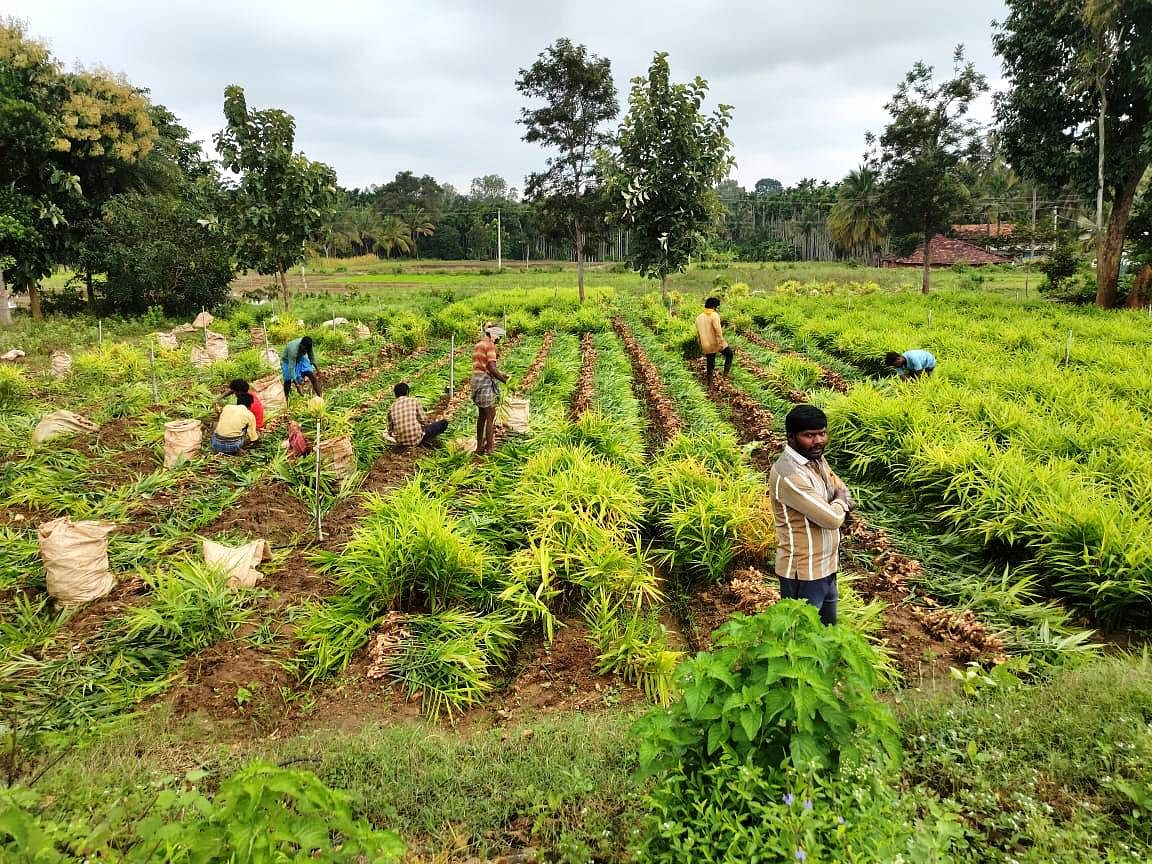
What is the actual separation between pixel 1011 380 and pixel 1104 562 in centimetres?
464

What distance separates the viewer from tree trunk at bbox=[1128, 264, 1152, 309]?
15.0m

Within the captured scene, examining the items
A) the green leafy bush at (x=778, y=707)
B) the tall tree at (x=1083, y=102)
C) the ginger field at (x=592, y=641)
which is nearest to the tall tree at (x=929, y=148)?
the tall tree at (x=1083, y=102)

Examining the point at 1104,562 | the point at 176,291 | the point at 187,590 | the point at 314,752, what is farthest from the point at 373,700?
the point at 176,291

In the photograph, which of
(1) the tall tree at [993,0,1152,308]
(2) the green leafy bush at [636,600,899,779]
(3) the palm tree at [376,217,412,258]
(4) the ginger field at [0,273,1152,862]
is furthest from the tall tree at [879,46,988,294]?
(3) the palm tree at [376,217,412,258]

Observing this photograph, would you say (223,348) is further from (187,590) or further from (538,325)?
(187,590)

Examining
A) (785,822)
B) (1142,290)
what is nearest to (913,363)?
(785,822)

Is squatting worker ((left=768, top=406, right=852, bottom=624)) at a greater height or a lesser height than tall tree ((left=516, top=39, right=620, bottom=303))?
lesser

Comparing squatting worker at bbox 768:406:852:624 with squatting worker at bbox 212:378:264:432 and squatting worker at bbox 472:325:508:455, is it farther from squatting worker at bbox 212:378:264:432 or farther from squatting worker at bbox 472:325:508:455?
squatting worker at bbox 212:378:264:432

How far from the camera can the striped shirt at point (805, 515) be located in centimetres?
292

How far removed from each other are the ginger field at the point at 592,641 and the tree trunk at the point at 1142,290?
987 cm

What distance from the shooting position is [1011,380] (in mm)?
7715

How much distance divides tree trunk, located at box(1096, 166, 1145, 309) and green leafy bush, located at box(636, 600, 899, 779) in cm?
1857

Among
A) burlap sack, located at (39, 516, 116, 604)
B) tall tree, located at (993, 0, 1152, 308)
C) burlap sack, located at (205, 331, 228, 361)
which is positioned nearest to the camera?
burlap sack, located at (39, 516, 116, 604)

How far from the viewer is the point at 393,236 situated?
56406mm
